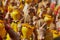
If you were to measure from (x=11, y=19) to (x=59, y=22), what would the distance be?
47cm

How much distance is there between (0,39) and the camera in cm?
123

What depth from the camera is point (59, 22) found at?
213 centimetres

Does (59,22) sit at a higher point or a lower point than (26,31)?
lower

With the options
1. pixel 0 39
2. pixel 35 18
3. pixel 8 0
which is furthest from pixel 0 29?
pixel 8 0

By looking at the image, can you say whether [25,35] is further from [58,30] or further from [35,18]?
[58,30]

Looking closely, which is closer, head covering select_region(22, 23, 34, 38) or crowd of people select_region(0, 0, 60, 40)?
crowd of people select_region(0, 0, 60, 40)

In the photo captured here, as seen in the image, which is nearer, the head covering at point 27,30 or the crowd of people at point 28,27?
the crowd of people at point 28,27

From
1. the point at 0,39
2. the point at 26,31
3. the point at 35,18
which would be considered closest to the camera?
the point at 0,39

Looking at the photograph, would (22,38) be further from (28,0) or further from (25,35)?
(28,0)

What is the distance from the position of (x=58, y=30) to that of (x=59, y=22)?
0.17m

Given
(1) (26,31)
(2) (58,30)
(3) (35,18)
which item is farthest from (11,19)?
(1) (26,31)

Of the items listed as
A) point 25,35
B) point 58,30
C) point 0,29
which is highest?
point 0,29

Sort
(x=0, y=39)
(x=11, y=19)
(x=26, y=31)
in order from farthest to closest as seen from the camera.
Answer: (x=11, y=19)
(x=26, y=31)
(x=0, y=39)

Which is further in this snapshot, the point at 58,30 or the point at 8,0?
the point at 8,0
